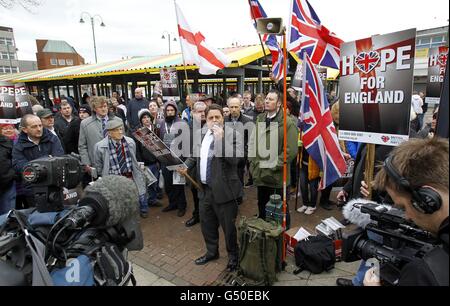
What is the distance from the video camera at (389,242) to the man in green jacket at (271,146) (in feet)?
5.86

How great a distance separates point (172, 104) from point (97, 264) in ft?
13.3

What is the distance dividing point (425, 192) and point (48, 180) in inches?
67.4

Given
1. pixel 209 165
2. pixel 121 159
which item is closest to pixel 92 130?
pixel 121 159

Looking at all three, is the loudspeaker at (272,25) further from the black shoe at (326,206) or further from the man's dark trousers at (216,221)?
the black shoe at (326,206)

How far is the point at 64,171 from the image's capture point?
1513 mm

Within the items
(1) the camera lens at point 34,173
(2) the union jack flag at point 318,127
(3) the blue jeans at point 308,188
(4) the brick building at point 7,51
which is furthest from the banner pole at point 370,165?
(4) the brick building at point 7,51

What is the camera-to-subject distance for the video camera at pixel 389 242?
4.36ft

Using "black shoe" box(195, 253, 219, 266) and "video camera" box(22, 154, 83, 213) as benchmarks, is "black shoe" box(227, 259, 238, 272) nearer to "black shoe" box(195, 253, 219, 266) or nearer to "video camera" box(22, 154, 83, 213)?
"black shoe" box(195, 253, 219, 266)

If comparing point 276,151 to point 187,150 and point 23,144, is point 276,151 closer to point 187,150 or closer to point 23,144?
point 187,150

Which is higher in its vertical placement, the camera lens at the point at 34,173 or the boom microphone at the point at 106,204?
the camera lens at the point at 34,173

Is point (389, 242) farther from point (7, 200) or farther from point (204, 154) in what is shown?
point (7, 200)

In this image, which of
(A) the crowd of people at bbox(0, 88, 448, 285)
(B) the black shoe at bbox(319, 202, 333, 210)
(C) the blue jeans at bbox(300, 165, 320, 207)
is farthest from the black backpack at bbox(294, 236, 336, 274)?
(B) the black shoe at bbox(319, 202, 333, 210)

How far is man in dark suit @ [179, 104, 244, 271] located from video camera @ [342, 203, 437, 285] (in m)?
1.56
